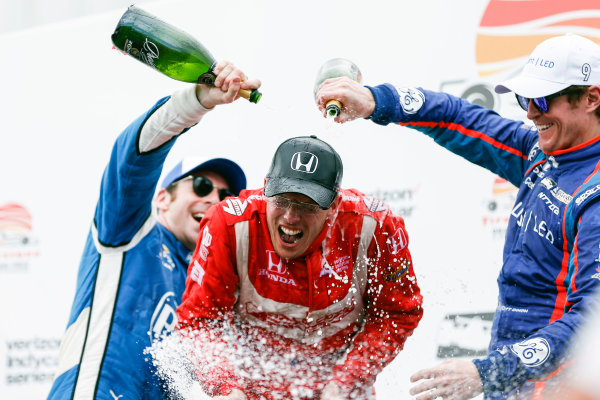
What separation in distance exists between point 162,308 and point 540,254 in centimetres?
147

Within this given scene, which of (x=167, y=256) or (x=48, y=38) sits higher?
(x=48, y=38)

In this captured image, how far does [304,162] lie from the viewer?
8.44 ft

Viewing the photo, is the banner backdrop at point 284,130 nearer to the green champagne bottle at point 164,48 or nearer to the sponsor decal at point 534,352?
the green champagne bottle at point 164,48

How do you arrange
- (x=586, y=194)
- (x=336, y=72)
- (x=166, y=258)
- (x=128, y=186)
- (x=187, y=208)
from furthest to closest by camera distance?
(x=187, y=208) < (x=166, y=258) < (x=128, y=186) < (x=336, y=72) < (x=586, y=194)

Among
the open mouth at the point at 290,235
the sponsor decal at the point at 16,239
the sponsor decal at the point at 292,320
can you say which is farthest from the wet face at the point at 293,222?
the sponsor decal at the point at 16,239

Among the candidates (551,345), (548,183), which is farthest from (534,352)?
(548,183)

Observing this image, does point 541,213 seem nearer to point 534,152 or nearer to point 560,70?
point 534,152

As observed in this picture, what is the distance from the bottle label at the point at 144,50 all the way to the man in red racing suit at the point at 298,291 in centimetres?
54

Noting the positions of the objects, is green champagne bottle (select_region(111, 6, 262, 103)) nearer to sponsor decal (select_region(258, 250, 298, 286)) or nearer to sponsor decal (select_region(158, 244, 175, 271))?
sponsor decal (select_region(258, 250, 298, 286))

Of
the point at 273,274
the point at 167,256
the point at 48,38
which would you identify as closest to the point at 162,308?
the point at 167,256

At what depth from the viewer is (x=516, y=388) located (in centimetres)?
244

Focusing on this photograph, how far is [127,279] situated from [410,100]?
127 centimetres

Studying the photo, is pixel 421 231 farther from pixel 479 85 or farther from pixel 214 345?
pixel 214 345

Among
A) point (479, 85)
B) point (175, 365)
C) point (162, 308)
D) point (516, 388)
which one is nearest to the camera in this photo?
Answer: point (516, 388)
